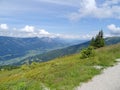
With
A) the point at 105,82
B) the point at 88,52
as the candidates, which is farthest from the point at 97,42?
the point at 105,82

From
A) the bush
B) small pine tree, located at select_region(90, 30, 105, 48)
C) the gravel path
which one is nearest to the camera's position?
the gravel path

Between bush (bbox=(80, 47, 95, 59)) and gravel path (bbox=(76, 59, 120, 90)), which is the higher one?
bush (bbox=(80, 47, 95, 59))

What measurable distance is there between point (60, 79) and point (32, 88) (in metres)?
3.72

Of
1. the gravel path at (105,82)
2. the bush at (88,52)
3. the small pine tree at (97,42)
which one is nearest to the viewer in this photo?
the gravel path at (105,82)

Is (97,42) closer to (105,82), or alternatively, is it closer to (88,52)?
(88,52)

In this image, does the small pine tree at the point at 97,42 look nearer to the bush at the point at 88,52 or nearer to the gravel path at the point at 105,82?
the bush at the point at 88,52

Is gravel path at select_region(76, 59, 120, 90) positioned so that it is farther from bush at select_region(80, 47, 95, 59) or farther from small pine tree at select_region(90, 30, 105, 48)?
small pine tree at select_region(90, 30, 105, 48)

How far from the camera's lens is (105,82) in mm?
20250

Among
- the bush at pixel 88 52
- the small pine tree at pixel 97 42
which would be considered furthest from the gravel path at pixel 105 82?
the small pine tree at pixel 97 42

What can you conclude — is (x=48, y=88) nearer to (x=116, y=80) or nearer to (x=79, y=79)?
(x=79, y=79)

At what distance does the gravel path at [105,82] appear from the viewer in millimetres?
18406

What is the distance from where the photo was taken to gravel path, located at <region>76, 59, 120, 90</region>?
1841 cm

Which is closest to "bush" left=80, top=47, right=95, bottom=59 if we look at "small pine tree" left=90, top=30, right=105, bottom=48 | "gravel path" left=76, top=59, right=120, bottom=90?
"gravel path" left=76, top=59, right=120, bottom=90

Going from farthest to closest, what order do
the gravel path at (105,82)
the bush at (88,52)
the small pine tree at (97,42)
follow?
the small pine tree at (97,42) < the bush at (88,52) < the gravel path at (105,82)
